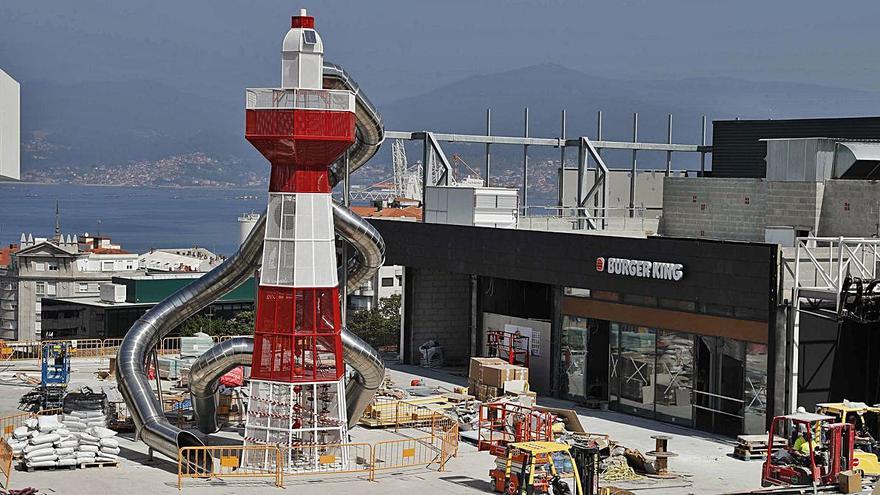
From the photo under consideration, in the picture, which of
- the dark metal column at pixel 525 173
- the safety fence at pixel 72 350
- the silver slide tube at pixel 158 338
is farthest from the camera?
the dark metal column at pixel 525 173

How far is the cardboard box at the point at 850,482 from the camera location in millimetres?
35125

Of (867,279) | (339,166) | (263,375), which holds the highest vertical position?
(339,166)

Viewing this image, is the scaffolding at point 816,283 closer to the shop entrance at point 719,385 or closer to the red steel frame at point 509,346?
the shop entrance at point 719,385

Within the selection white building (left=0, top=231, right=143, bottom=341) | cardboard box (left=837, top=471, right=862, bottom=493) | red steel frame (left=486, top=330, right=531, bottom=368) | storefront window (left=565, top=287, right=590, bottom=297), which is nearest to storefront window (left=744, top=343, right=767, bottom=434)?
storefront window (left=565, top=287, right=590, bottom=297)

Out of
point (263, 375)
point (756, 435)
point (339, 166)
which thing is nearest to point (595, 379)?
point (756, 435)

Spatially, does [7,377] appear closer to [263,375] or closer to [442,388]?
[442,388]

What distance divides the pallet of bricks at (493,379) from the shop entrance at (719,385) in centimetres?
685

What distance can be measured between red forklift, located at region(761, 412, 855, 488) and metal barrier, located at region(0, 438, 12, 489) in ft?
62.5

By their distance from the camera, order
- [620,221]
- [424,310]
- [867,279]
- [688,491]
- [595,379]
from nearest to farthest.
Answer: [688,491], [867,279], [595,379], [424,310], [620,221]

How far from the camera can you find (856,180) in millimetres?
53469

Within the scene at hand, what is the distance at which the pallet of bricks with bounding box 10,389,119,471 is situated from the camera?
38312 mm

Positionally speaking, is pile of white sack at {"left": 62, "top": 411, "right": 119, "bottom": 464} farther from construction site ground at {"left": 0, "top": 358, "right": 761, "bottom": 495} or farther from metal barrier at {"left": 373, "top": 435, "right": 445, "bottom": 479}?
metal barrier at {"left": 373, "top": 435, "right": 445, "bottom": 479}

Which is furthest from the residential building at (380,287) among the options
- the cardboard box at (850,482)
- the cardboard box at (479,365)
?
the cardboard box at (850,482)

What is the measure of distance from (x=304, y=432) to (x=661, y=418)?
14800 millimetres
